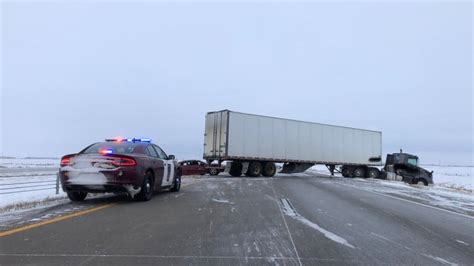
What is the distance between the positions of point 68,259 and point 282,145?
27.5 meters

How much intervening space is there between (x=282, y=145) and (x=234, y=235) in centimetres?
2546

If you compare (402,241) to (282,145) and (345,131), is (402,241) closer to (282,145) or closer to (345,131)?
(282,145)

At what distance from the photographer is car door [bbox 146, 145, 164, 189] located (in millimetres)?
12202

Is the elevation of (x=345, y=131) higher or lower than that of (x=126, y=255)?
higher

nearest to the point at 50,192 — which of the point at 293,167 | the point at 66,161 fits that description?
the point at 66,161

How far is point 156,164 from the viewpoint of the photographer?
12.4 metres

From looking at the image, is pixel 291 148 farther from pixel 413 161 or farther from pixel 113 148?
pixel 113 148

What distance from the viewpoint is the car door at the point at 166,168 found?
1327 centimetres

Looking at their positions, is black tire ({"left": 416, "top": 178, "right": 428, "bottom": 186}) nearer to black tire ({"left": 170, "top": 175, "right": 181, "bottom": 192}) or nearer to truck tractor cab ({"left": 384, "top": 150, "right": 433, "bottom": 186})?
truck tractor cab ({"left": 384, "top": 150, "right": 433, "bottom": 186})

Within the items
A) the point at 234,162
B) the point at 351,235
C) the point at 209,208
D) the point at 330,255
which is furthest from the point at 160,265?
the point at 234,162

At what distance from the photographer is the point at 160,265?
547 cm

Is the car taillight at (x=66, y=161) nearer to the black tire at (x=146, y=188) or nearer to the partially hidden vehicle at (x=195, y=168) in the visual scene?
the black tire at (x=146, y=188)

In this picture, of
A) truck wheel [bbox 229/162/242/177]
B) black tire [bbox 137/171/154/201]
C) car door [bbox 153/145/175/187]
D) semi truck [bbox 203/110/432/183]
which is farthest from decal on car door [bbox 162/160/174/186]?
truck wheel [bbox 229/162/242/177]

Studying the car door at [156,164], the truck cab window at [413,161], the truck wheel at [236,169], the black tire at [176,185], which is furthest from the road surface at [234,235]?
the truck cab window at [413,161]
